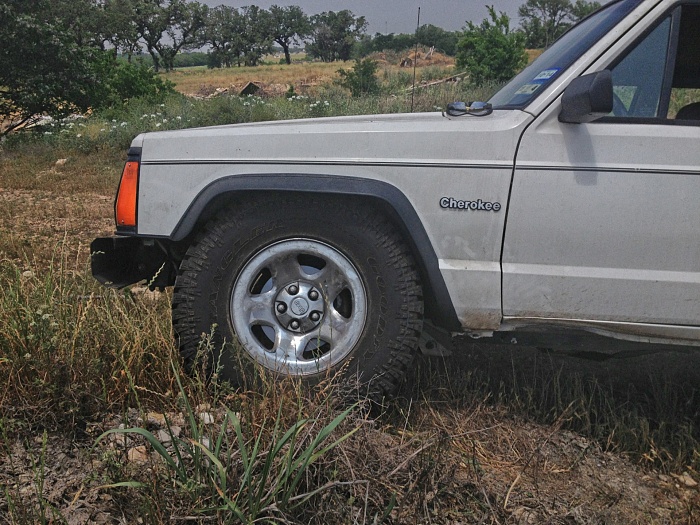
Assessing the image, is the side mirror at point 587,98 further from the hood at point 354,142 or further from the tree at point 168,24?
the tree at point 168,24

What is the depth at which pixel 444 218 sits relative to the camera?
2736mm

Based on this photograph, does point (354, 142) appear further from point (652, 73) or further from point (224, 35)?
point (224, 35)

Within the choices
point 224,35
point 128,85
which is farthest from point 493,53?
point 224,35

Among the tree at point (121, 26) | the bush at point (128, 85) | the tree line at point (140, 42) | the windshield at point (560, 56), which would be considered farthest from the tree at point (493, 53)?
the tree at point (121, 26)

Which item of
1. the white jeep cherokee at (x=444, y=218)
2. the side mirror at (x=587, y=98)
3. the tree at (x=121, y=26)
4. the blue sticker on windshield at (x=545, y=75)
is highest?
the tree at (x=121, y=26)

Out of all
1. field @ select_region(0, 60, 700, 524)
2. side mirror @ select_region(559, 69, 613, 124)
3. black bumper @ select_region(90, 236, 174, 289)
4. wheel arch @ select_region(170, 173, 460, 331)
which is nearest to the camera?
field @ select_region(0, 60, 700, 524)

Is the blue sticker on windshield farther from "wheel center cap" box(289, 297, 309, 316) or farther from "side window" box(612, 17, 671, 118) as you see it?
"wheel center cap" box(289, 297, 309, 316)

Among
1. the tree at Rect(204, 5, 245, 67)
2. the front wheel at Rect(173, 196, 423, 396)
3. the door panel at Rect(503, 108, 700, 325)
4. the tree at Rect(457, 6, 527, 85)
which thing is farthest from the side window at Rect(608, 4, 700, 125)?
the tree at Rect(204, 5, 245, 67)

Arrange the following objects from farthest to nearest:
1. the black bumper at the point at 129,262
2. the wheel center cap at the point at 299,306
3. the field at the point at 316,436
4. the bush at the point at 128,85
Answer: the bush at the point at 128,85
the black bumper at the point at 129,262
the wheel center cap at the point at 299,306
the field at the point at 316,436

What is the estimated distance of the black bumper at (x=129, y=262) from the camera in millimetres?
3064

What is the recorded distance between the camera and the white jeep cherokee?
2.66 metres

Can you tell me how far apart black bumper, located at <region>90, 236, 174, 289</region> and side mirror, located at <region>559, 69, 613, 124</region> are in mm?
1850

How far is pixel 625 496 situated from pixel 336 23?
7469 centimetres

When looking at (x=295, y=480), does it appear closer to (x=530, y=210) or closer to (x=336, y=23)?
(x=530, y=210)
